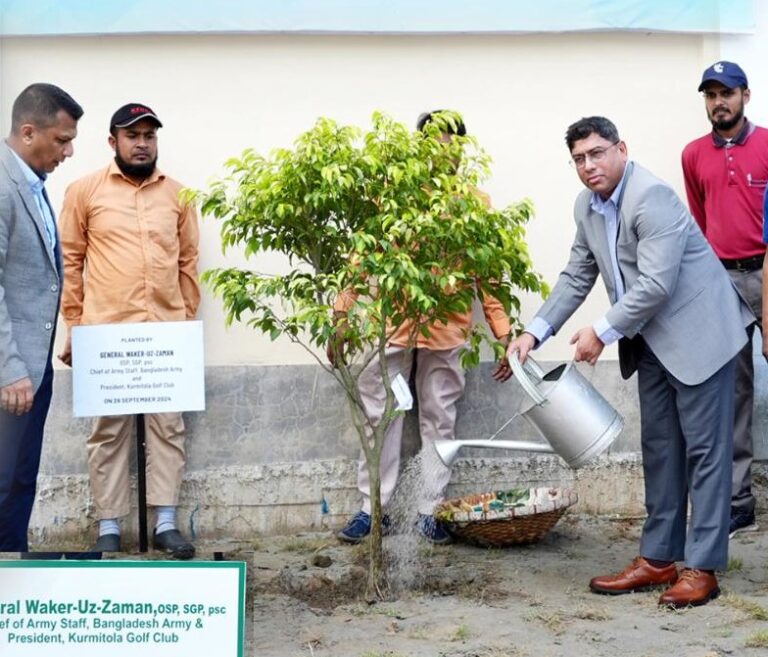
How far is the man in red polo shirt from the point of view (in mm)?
6191

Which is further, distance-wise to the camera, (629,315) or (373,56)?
(373,56)

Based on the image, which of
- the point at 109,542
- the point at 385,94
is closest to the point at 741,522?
the point at 385,94

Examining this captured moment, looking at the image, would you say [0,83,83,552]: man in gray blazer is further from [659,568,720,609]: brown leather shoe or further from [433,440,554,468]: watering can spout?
[659,568,720,609]: brown leather shoe

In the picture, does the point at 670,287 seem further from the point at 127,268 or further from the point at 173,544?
the point at 173,544

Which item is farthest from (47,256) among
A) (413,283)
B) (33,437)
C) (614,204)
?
(614,204)

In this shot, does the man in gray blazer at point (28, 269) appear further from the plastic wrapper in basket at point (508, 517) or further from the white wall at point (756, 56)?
the white wall at point (756, 56)

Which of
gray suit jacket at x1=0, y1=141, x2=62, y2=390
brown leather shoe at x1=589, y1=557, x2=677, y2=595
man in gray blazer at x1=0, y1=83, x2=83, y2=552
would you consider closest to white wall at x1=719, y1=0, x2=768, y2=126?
brown leather shoe at x1=589, y1=557, x2=677, y2=595

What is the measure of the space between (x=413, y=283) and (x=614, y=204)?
3.01 feet

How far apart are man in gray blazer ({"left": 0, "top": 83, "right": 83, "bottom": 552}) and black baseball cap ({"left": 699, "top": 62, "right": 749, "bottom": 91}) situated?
9.96 ft

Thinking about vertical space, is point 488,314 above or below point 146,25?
below

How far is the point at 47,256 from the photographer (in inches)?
191

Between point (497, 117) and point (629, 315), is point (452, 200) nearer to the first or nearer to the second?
point (629, 315)

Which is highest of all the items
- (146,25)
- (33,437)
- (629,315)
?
(146,25)

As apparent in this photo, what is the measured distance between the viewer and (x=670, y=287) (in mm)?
4965
